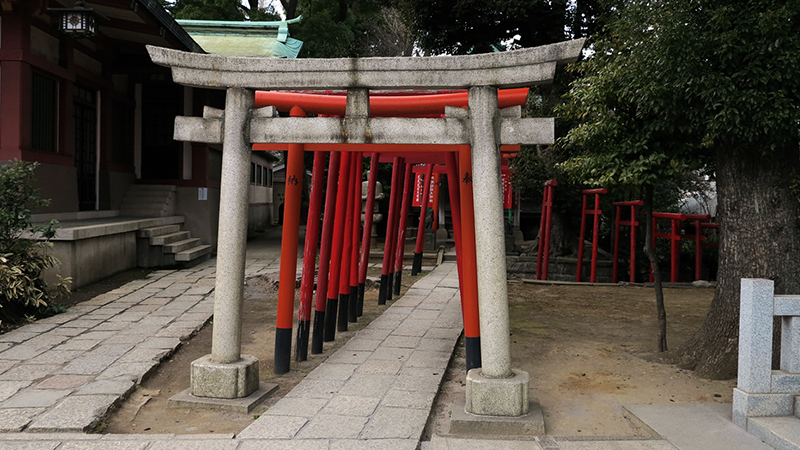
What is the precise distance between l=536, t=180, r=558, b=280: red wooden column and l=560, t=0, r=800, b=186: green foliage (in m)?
6.90

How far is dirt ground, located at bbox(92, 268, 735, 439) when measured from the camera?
4426mm

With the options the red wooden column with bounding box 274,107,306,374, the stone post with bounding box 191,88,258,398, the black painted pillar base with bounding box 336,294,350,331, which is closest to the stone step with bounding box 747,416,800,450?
the stone post with bounding box 191,88,258,398

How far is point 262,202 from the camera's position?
2400 cm

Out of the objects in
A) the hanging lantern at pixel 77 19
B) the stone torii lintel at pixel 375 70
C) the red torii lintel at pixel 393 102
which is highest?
the hanging lantern at pixel 77 19

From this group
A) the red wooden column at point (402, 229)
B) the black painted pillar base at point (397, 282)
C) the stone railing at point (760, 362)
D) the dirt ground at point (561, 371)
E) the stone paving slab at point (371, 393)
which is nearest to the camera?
the stone paving slab at point (371, 393)

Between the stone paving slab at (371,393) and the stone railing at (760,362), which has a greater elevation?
the stone railing at (760,362)

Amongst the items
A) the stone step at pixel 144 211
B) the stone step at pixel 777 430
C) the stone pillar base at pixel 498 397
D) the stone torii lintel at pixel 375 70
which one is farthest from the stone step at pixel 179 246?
the stone step at pixel 777 430

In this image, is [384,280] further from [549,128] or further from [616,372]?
[549,128]

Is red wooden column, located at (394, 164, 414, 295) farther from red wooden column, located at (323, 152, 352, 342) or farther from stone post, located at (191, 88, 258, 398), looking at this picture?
stone post, located at (191, 88, 258, 398)

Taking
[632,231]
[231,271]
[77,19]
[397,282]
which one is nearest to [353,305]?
[397,282]

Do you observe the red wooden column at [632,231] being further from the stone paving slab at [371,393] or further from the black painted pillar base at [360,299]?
the black painted pillar base at [360,299]

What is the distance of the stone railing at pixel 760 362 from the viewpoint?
13.4ft

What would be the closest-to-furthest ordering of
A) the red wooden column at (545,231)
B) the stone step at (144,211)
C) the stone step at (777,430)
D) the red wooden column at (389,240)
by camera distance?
1. the stone step at (777,430)
2. the red wooden column at (389,240)
3. the red wooden column at (545,231)
4. the stone step at (144,211)

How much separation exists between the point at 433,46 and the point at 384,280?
608 centimetres
